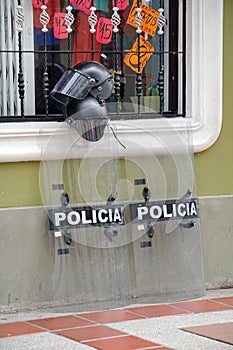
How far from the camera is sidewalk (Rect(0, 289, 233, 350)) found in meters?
5.52

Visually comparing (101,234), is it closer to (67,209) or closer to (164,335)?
(67,209)

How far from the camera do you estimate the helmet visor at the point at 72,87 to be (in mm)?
6246

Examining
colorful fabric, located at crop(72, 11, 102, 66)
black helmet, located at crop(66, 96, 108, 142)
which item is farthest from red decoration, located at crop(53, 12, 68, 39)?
black helmet, located at crop(66, 96, 108, 142)

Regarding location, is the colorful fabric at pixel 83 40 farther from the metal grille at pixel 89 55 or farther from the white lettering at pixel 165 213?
the white lettering at pixel 165 213

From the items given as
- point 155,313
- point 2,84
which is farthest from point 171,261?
point 2,84

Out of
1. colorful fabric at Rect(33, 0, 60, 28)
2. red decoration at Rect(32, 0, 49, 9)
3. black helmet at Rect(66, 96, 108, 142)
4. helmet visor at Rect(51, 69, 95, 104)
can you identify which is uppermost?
red decoration at Rect(32, 0, 49, 9)

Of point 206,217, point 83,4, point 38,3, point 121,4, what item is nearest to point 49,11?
point 38,3

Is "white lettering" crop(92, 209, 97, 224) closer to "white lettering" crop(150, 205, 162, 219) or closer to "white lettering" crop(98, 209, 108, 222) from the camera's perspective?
"white lettering" crop(98, 209, 108, 222)

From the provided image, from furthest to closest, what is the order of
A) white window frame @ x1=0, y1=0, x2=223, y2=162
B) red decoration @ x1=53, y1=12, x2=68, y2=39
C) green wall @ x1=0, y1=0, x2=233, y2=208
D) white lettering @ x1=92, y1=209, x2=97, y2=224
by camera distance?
green wall @ x1=0, y1=0, x2=233, y2=208, white window frame @ x1=0, y1=0, x2=223, y2=162, red decoration @ x1=53, y1=12, x2=68, y2=39, white lettering @ x1=92, y1=209, x2=97, y2=224

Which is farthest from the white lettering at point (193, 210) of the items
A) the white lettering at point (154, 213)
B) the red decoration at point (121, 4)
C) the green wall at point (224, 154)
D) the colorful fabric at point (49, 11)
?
the colorful fabric at point (49, 11)

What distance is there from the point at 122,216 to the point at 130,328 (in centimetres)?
95

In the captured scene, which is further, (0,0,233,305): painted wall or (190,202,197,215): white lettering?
(190,202,197,215): white lettering

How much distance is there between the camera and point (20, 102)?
21.0 ft

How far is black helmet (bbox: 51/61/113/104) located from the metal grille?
0.19 metres
